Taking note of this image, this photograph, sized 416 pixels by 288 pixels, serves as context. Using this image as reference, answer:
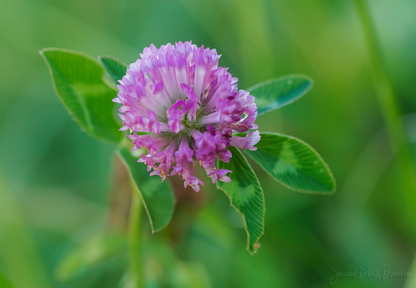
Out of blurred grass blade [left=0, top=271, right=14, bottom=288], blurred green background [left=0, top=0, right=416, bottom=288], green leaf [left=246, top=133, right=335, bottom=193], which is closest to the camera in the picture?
green leaf [left=246, top=133, right=335, bottom=193]

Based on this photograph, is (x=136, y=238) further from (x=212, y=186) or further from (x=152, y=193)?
(x=212, y=186)

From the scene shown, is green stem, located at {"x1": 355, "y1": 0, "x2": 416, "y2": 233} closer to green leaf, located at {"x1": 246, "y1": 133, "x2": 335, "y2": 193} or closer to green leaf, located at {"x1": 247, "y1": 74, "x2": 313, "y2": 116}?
green leaf, located at {"x1": 247, "y1": 74, "x2": 313, "y2": 116}

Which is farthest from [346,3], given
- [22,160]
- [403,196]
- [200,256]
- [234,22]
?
[22,160]

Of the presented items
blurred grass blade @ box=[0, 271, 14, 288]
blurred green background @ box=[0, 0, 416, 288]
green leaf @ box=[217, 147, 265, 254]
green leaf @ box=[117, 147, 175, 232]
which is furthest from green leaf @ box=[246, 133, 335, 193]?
blurred grass blade @ box=[0, 271, 14, 288]

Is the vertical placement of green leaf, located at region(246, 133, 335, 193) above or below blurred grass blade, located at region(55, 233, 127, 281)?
above

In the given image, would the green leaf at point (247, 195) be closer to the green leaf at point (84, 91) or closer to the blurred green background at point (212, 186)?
the green leaf at point (84, 91)

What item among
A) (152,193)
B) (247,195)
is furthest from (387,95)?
(152,193)

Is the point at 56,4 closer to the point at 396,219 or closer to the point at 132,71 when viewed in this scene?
the point at 132,71
